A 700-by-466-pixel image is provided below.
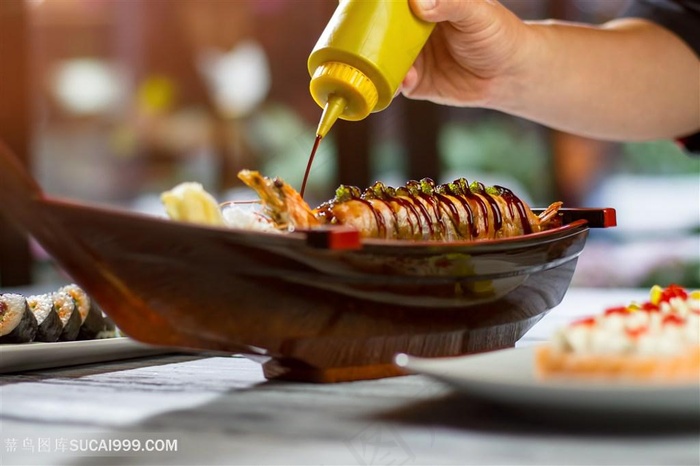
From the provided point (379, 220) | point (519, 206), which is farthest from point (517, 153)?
point (379, 220)

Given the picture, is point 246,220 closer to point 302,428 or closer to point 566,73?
point 302,428

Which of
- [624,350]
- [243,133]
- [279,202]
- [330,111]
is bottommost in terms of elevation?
[624,350]

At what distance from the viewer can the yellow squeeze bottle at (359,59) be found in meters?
1.09

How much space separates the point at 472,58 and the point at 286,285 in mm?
1024

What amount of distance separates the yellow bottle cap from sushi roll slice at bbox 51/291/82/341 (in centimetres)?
41

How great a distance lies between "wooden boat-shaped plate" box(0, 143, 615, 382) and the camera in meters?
0.72

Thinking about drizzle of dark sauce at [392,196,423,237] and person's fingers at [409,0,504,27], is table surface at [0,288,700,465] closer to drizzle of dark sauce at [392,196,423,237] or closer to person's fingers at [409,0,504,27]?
drizzle of dark sauce at [392,196,423,237]

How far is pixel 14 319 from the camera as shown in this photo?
1.05 meters

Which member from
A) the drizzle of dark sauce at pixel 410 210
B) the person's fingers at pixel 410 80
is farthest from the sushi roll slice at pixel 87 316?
the person's fingers at pixel 410 80

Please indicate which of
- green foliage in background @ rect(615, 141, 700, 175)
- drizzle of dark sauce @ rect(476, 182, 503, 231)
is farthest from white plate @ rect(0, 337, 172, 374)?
green foliage in background @ rect(615, 141, 700, 175)

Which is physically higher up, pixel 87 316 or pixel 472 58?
pixel 472 58

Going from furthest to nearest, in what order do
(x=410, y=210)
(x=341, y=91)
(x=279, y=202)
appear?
1. (x=341, y=91)
2. (x=410, y=210)
3. (x=279, y=202)

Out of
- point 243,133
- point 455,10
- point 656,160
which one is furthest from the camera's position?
point 243,133

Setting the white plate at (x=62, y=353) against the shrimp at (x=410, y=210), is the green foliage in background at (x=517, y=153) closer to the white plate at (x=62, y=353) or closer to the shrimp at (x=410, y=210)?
the shrimp at (x=410, y=210)
